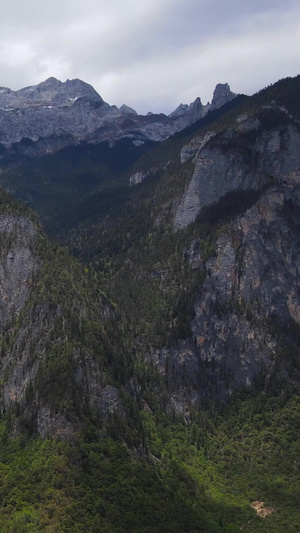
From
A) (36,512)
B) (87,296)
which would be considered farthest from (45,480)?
(87,296)

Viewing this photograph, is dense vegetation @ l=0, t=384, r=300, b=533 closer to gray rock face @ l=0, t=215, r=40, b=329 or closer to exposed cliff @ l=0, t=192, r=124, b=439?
exposed cliff @ l=0, t=192, r=124, b=439

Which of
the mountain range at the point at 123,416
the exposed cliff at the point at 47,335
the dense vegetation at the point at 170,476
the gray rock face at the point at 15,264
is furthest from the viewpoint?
the gray rock face at the point at 15,264

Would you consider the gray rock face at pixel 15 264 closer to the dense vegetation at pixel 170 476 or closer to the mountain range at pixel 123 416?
the mountain range at pixel 123 416

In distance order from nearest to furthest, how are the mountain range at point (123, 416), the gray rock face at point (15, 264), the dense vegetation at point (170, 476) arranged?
the dense vegetation at point (170, 476) < the mountain range at point (123, 416) < the gray rock face at point (15, 264)

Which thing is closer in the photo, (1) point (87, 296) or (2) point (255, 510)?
(2) point (255, 510)

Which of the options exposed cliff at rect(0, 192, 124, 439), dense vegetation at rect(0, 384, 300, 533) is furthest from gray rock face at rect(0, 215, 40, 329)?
dense vegetation at rect(0, 384, 300, 533)

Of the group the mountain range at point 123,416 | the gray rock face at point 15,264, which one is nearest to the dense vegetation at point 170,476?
the mountain range at point 123,416

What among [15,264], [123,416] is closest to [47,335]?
[123,416]

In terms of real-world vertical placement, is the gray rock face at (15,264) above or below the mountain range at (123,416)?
above

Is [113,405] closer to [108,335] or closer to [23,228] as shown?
[108,335]

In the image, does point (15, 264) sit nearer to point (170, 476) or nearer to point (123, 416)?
point (123, 416)

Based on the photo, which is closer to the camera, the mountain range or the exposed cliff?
the mountain range
